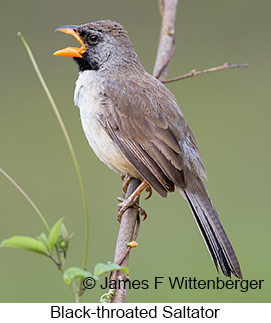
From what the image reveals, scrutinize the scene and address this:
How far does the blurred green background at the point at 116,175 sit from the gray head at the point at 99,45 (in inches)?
66.8

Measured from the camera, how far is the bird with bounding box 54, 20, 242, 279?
3705 millimetres

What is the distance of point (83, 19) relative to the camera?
6703 millimetres

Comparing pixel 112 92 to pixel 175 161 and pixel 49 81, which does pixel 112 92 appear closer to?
pixel 175 161

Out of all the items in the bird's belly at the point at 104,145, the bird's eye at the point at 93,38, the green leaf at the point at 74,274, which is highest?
the bird's eye at the point at 93,38

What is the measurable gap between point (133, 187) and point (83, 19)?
10.6ft

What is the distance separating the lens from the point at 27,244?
2541mm

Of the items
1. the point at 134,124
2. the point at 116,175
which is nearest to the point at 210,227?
the point at 134,124

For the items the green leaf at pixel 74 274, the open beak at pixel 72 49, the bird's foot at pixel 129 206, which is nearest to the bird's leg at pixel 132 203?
the bird's foot at pixel 129 206

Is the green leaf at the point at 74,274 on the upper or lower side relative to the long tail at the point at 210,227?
lower

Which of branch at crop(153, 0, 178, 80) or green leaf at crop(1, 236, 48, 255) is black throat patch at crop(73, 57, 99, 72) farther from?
green leaf at crop(1, 236, 48, 255)

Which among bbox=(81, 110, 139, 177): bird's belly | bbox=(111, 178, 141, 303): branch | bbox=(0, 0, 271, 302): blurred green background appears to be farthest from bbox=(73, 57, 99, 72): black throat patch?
bbox=(0, 0, 271, 302): blurred green background

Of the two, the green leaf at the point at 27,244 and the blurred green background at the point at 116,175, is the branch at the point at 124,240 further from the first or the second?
the blurred green background at the point at 116,175

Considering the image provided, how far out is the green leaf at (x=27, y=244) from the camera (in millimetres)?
2502

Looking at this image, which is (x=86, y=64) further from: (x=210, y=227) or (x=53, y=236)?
(x=53, y=236)
